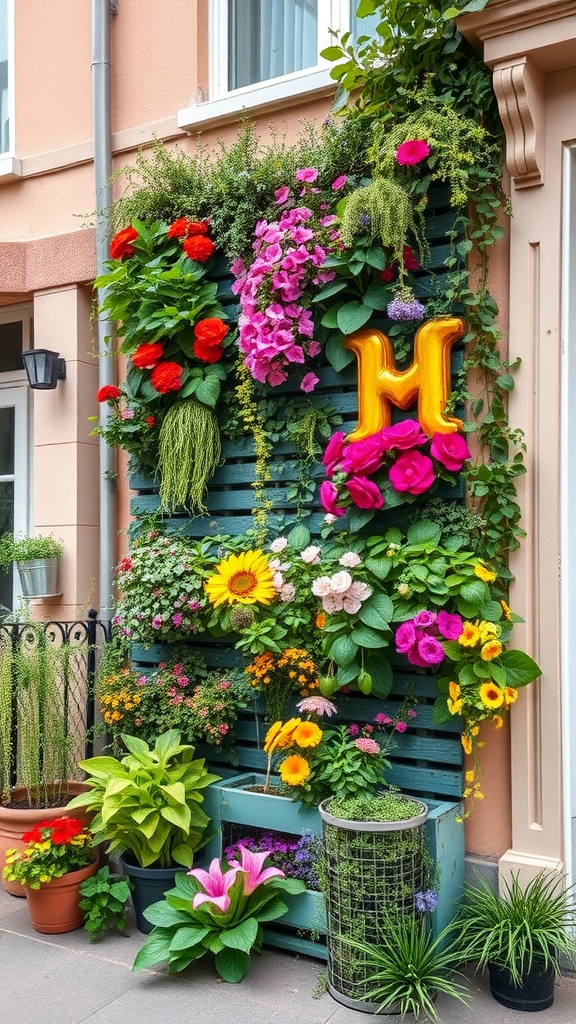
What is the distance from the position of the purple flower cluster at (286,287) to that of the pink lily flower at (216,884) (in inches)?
76.4

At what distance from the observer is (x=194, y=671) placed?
3.97m

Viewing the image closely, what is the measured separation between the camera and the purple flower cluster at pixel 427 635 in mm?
3115

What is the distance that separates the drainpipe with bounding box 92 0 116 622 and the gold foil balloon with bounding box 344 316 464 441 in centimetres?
156

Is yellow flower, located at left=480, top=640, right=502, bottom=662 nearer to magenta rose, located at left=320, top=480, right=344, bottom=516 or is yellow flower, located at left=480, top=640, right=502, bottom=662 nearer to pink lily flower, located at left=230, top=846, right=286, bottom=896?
magenta rose, located at left=320, top=480, right=344, bottom=516

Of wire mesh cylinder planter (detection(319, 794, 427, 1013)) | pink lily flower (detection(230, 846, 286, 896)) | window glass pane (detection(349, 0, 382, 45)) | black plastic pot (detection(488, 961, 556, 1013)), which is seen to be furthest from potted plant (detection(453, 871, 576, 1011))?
window glass pane (detection(349, 0, 382, 45))

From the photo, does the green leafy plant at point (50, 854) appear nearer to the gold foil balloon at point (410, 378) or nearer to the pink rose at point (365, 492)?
the pink rose at point (365, 492)

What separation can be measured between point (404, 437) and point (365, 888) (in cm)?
161

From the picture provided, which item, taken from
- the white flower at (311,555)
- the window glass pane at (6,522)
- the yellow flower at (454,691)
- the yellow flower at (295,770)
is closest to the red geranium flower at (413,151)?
the white flower at (311,555)

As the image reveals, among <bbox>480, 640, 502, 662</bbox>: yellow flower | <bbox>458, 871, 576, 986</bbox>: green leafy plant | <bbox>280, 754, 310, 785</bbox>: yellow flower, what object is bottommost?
<bbox>458, 871, 576, 986</bbox>: green leafy plant

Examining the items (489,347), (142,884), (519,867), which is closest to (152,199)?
(489,347)

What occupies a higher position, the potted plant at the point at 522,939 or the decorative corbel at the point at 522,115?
the decorative corbel at the point at 522,115

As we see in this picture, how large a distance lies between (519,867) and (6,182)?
14.8ft

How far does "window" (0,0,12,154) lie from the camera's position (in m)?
5.30

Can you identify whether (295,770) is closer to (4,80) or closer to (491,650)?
(491,650)
